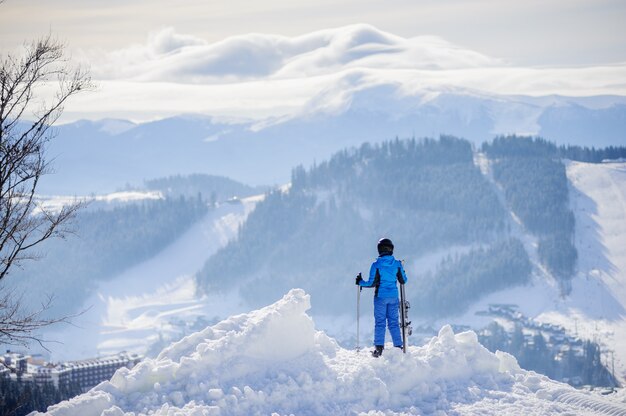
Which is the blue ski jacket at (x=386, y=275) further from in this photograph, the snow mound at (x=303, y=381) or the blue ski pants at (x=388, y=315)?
the snow mound at (x=303, y=381)

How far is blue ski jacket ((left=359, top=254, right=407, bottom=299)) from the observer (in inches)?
1009

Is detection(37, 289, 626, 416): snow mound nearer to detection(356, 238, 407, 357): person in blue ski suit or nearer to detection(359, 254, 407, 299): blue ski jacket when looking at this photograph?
detection(356, 238, 407, 357): person in blue ski suit

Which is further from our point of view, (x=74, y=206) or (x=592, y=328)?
(x=592, y=328)

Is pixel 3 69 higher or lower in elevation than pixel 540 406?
higher

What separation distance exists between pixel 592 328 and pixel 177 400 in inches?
6860

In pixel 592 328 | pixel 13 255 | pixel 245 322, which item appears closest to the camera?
pixel 13 255

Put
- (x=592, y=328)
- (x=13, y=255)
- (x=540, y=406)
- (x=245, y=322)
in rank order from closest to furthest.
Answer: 1. (x=13, y=255)
2. (x=540, y=406)
3. (x=245, y=322)
4. (x=592, y=328)

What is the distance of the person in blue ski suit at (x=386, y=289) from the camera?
25641 millimetres

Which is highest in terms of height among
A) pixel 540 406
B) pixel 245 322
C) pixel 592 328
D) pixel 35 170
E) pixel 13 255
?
pixel 35 170

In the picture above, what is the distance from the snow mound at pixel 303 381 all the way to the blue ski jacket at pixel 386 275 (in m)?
1.41

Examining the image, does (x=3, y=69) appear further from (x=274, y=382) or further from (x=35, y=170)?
(x=274, y=382)


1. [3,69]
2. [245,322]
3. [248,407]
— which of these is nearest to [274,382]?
[248,407]

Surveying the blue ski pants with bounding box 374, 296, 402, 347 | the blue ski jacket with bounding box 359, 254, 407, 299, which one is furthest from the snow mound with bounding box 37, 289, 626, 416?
the blue ski jacket with bounding box 359, 254, 407, 299

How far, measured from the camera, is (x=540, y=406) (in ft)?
81.2
